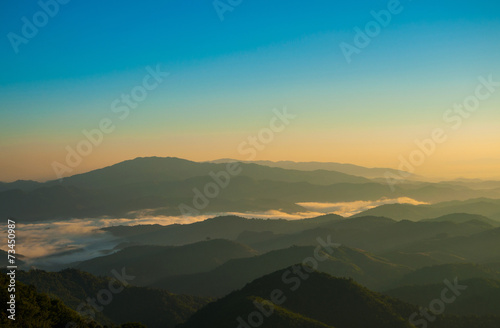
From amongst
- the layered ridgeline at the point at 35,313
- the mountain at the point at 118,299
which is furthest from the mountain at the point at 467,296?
the layered ridgeline at the point at 35,313

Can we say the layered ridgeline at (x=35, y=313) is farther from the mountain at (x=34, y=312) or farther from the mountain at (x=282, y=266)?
the mountain at (x=282, y=266)

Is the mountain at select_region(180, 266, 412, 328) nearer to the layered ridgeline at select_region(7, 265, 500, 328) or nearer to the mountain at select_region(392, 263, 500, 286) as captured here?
the layered ridgeline at select_region(7, 265, 500, 328)

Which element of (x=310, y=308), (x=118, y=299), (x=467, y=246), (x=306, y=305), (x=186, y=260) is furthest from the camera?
(x=186, y=260)

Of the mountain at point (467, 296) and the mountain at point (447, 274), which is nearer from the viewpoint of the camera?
the mountain at point (467, 296)

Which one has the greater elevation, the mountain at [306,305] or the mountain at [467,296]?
the mountain at [306,305]

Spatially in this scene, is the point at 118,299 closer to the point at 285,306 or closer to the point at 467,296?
the point at 285,306

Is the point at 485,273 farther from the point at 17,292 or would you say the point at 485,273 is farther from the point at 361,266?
the point at 17,292

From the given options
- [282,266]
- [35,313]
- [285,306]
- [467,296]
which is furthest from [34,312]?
[282,266]
